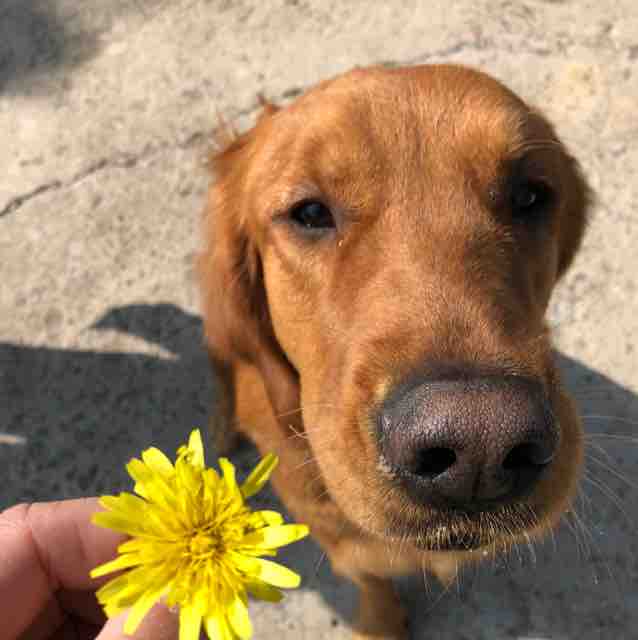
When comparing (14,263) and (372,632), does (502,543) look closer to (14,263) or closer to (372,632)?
(372,632)

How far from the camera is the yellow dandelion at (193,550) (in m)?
1.19

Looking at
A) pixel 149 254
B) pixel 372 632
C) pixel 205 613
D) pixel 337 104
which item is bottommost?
pixel 372 632

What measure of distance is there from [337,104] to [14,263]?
2520 millimetres

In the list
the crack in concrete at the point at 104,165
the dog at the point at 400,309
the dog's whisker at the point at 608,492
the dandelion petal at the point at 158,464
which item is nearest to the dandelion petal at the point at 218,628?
the dandelion petal at the point at 158,464

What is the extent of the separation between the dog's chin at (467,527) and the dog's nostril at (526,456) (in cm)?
12

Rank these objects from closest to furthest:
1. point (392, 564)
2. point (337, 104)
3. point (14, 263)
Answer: point (337, 104)
point (392, 564)
point (14, 263)

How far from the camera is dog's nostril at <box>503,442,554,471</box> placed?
55.7 inches

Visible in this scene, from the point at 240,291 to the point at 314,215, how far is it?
46 cm

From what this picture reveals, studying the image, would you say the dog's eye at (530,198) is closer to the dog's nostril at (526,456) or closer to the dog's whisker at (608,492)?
the dog's nostril at (526,456)

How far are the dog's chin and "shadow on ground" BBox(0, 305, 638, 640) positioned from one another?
50.3 inches

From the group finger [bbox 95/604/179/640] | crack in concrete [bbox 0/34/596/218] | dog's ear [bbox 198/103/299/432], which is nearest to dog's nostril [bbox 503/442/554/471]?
finger [bbox 95/604/179/640]

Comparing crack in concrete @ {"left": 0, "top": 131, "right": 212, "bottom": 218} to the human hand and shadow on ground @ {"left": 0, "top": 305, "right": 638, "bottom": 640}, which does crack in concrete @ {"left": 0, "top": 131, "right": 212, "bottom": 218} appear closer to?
shadow on ground @ {"left": 0, "top": 305, "right": 638, "bottom": 640}

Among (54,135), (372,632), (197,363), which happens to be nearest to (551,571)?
(372,632)

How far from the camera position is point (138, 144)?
4.12 m
